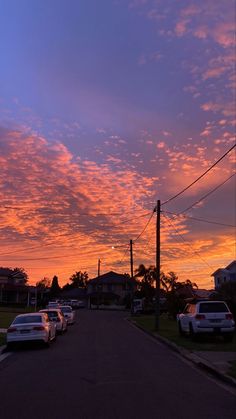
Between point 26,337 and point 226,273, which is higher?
point 226,273

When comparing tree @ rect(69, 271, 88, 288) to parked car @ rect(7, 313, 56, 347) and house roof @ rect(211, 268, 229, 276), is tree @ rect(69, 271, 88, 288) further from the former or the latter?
parked car @ rect(7, 313, 56, 347)

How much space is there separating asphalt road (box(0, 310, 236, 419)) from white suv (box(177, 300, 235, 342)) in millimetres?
5600

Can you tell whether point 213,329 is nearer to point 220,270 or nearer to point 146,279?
point 220,270

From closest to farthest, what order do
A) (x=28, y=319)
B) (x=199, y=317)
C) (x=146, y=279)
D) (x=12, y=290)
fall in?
(x=28, y=319) < (x=199, y=317) < (x=12, y=290) < (x=146, y=279)

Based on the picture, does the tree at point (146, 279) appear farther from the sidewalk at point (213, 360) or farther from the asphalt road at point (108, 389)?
the asphalt road at point (108, 389)

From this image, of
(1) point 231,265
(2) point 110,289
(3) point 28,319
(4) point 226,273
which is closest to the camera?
(3) point 28,319

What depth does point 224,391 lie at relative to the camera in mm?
10938

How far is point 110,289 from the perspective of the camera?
384 ft

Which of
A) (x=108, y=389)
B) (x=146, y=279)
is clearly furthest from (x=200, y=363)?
(x=146, y=279)

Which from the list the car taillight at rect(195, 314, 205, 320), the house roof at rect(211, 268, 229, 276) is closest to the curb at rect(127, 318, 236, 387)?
the car taillight at rect(195, 314, 205, 320)

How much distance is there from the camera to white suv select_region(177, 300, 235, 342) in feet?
74.5

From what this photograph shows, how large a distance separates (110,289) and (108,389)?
352 ft

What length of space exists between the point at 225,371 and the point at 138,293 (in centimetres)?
9245

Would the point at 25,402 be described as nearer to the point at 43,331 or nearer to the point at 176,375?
the point at 176,375
